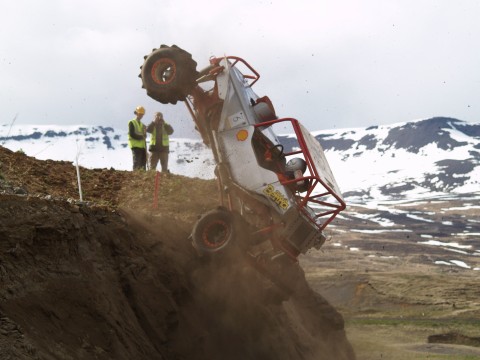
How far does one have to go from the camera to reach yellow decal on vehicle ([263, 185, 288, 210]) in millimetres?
9406

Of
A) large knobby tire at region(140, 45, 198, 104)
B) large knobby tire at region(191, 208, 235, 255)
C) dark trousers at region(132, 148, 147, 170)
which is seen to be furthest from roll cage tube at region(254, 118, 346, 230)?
dark trousers at region(132, 148, 147, 170)

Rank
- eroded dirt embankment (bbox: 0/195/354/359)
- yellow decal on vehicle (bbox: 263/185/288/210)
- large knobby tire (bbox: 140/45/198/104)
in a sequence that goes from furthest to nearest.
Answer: large knobby tire (bbox: 140/45/198/104) → yellow decal on vehicle (bbox: 263/185/288/210) → eroded dirt embankment (bbox: 0/195/354/359)

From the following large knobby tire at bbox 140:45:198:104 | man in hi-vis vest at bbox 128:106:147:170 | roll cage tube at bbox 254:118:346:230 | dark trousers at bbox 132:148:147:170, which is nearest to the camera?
roll cage tube at bbox 254:118:346:230

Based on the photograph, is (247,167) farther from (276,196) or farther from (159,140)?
(159,140)

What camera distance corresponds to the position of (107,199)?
448 inches

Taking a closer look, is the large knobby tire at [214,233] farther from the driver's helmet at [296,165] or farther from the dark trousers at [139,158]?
the dark trousers at [139,158]

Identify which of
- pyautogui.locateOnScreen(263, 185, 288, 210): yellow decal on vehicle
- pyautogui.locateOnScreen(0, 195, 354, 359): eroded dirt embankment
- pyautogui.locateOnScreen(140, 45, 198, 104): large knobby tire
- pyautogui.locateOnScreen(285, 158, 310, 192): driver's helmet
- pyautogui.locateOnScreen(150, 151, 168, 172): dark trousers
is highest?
pyautogui.locateOnScreen(140, 45, 198, 104): large knobby tire

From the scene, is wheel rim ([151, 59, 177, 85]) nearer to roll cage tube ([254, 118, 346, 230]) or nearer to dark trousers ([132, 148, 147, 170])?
roll cage tube ([254, 118, 346, 230])

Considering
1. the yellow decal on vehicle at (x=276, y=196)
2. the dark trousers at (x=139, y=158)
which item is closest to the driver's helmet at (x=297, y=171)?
the yellow decal on vehicle at (x=276, y=196)

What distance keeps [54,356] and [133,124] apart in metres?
9.22

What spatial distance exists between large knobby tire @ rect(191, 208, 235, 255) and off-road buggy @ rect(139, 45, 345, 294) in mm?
15

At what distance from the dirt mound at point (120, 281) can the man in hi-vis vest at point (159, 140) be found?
146 cm

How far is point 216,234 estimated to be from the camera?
30.1 ft

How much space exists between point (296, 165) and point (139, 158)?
594 centimetres
